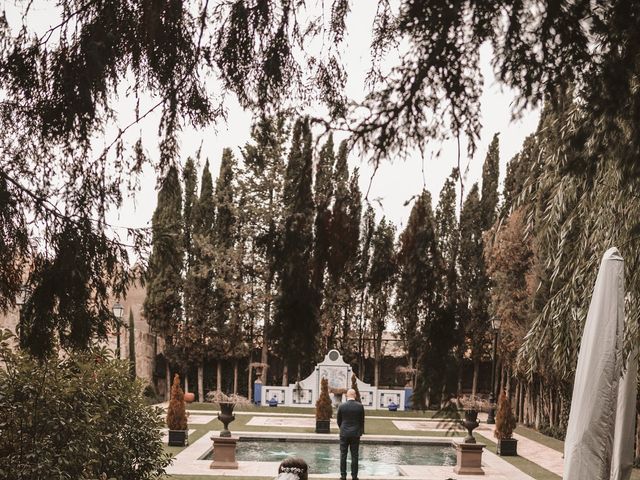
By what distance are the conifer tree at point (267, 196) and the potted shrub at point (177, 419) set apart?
11.2 m

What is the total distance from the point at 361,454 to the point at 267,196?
41.3ft

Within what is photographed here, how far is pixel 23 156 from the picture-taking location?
3207 mm

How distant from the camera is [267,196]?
9.30 ft

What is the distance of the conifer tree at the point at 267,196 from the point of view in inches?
90.3

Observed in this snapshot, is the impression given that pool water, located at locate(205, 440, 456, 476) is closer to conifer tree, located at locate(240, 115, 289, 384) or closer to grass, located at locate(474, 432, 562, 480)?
grass, located at locate(474, 432, 562, 480)

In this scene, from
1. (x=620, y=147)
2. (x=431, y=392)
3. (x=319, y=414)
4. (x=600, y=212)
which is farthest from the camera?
(x=319, y=414)

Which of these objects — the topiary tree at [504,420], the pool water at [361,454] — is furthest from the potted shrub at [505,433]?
the pool water at [361,454]

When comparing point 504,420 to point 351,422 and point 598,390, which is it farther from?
point 598,390

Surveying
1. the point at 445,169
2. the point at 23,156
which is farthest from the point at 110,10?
the point at 445,169

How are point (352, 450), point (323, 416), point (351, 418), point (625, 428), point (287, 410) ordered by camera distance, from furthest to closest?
point (287, 410), point (323, 416), point (352, 450), point (351, 418), point (625, 428)

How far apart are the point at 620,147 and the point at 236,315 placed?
24.4 metres

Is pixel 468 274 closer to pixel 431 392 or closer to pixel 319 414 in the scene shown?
pixel 431 392

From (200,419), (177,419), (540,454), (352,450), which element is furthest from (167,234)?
(200,419)

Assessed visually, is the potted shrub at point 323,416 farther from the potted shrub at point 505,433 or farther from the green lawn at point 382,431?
the potted shrub at point 505,433
